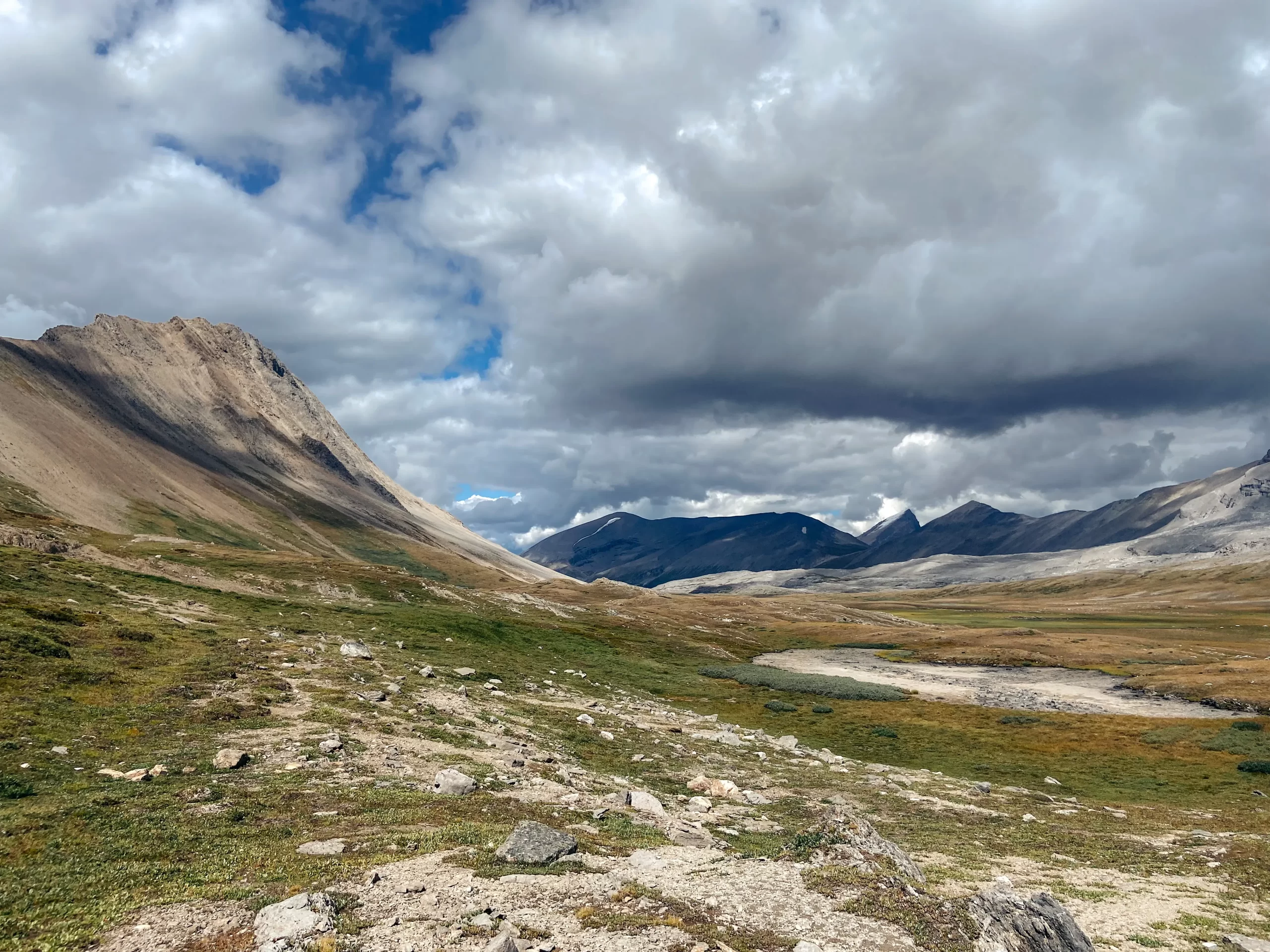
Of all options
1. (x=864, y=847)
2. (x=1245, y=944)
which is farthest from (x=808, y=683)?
(x=1245, y=944)

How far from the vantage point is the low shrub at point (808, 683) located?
76.6 meters

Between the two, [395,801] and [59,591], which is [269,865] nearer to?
[395,801]

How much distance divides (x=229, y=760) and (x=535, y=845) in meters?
13.9

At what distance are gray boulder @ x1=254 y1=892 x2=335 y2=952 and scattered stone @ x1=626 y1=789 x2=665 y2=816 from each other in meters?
13.8

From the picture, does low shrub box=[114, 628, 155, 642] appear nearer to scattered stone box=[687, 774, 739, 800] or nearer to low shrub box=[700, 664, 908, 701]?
scattered stone box=[687, 774, 739, 800]

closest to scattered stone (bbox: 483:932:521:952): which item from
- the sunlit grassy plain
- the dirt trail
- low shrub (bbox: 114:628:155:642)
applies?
the sunlit grassy plain

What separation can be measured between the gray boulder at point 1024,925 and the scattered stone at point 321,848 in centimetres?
1580

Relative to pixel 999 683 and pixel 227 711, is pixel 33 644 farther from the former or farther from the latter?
pixel 999 683

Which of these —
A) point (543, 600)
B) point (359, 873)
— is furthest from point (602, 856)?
point (543, 600)

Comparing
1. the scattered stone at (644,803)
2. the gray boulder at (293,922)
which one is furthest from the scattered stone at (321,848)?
the scattered stone at (644,803)

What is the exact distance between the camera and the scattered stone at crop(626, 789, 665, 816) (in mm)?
26016

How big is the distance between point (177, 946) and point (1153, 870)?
29911 mm

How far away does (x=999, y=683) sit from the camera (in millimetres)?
98000

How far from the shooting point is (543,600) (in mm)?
123062
